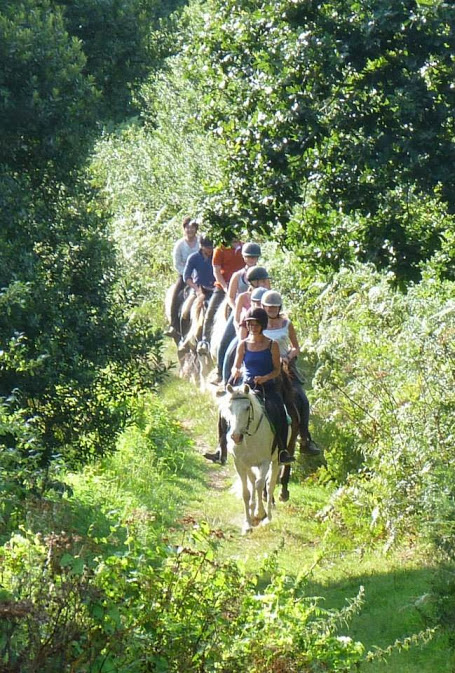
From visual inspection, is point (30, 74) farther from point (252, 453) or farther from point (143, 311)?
point (143, 311)

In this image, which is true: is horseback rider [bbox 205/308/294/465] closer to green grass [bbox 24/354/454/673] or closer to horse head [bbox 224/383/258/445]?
horse head [bbox 224/383/258/445]

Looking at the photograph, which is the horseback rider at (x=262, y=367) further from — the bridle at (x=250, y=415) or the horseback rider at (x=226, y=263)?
the horseback rider at (x=226, y=263)

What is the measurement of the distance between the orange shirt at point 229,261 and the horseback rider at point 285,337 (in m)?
4.46

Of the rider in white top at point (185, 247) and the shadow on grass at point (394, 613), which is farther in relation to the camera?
the rider in white top at point (185, 247)

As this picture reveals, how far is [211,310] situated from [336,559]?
Answer: 764 centimetres

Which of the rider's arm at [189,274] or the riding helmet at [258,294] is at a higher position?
the rider's arm at [189,274]

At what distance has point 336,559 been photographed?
1324 cm

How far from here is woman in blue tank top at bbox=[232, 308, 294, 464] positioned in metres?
13.9

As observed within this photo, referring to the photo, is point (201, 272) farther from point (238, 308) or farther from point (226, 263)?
point (238, 308)

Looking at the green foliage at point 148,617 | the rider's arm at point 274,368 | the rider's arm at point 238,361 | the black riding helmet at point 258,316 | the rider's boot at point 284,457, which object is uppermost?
the black riding helmet at point 258,316

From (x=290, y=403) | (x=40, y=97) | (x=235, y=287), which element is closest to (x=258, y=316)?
(x=290, y=403)

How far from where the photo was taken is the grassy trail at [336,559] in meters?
10.5

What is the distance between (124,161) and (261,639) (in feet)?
87.1

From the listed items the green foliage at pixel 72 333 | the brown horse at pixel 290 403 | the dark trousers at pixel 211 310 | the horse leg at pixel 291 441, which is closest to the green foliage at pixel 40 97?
the green foliage at pixel 72 333
